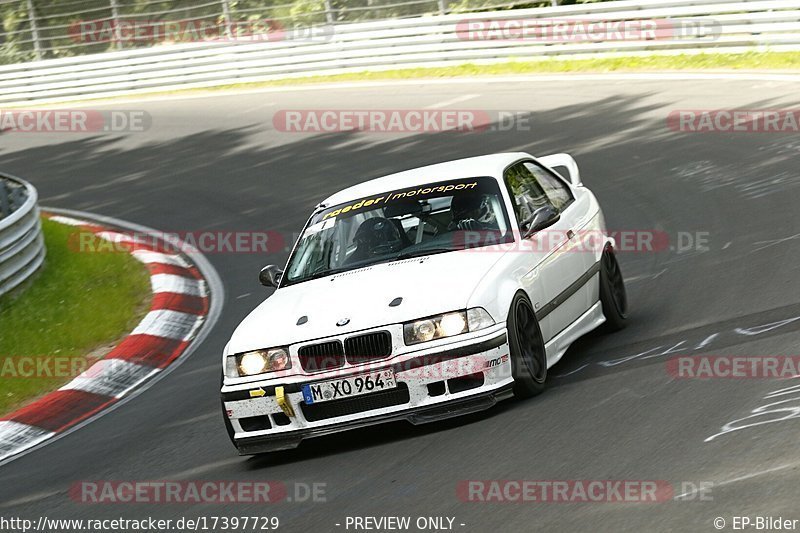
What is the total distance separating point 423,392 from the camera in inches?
268

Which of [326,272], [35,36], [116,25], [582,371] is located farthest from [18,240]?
[35,36]

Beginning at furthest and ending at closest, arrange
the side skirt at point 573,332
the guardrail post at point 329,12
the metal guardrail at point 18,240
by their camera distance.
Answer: the guardrail post at point 329,12 < the metal guardrail at point 18,240 < the side skirt at point 573,332

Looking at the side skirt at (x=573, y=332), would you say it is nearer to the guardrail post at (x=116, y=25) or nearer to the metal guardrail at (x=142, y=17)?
the metal guardrail at (x=142, y=17)

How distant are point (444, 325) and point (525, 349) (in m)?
0.54

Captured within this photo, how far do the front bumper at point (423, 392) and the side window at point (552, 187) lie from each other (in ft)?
6.89

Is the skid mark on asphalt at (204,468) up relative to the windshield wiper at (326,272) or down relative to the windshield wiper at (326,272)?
down

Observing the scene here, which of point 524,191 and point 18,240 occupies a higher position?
point 524,191

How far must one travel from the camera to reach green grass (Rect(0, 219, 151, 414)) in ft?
33.4

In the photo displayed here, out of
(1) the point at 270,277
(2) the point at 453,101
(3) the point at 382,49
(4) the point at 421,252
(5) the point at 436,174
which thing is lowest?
(2) the point at 453,101

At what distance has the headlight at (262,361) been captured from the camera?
276 inches

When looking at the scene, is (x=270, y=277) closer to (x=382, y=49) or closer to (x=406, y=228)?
(x=406, y=228)

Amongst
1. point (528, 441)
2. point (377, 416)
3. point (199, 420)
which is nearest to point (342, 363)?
point (377, 416)

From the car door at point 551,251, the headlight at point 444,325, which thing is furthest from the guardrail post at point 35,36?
the headlight at point 444,325

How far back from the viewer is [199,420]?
323 inches
